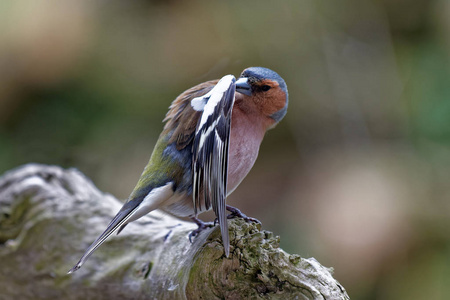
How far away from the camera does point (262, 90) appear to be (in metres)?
2.48

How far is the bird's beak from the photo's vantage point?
244cm

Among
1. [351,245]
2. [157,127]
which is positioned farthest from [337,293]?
[157,127]

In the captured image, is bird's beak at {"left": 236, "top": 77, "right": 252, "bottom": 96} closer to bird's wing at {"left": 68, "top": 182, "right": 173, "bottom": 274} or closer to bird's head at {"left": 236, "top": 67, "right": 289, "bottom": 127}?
bird's head at {"left": 236, "top": 67, "right": 289, "bottom": 127}

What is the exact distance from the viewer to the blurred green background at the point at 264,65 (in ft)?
17.8

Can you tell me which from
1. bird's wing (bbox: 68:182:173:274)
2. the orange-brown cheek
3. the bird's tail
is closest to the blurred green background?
the orange-brown cheek

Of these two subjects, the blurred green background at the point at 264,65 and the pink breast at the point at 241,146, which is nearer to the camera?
the pink breast at the point at 241,146

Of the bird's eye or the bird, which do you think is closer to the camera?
the bird

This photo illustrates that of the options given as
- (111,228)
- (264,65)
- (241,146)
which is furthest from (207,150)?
(264,65)

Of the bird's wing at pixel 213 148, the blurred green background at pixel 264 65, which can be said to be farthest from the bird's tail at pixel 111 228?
the blurred green background at pixel 264 65

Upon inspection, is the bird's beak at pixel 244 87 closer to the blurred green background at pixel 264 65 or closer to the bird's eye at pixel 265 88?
the bird's eye at pixel 265 88

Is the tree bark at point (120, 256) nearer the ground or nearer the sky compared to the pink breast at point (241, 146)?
nearer the ground

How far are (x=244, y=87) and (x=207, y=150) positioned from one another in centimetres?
48

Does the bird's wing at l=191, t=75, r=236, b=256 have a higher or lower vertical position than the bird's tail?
higher

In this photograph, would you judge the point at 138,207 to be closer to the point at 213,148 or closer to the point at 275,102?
the point at 213,148
